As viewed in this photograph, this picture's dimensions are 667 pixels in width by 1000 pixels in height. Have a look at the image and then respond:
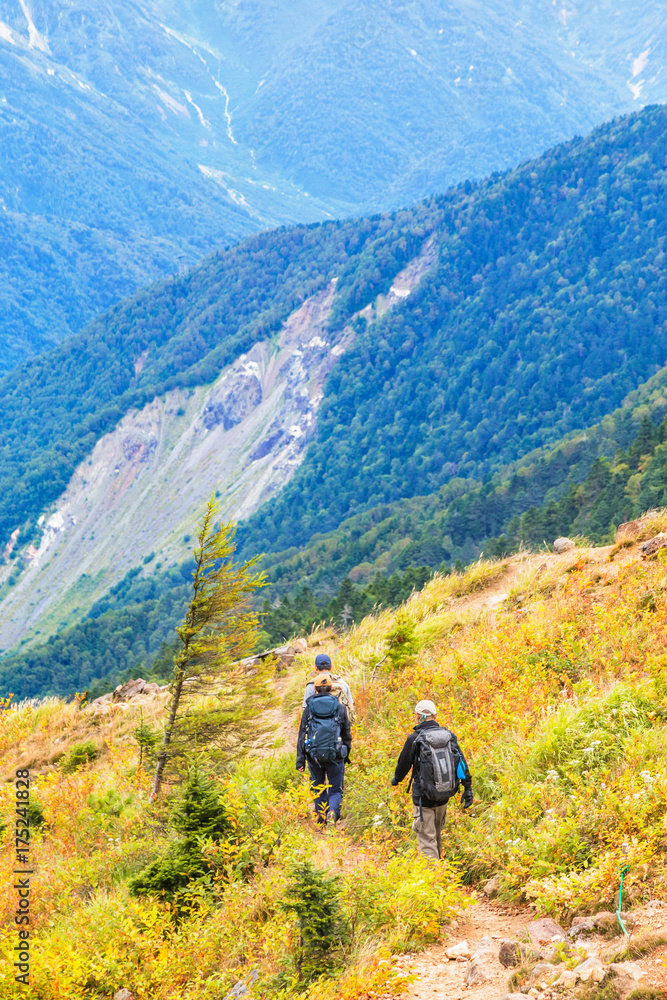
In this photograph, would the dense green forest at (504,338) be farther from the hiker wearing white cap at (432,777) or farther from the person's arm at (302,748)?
the hiker wearing white cap at (432,777)

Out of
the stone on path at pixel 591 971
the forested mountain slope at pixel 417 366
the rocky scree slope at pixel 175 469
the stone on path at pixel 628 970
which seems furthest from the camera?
the rocky scree slope at pixel 175 469

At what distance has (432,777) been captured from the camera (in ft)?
22.7

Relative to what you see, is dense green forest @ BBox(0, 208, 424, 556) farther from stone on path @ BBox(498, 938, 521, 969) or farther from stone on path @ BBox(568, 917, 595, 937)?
stone on path @ BBox(568, 917, 595, 937)

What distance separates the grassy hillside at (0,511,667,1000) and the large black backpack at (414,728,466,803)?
1.72ft

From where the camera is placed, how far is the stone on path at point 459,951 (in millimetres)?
5684

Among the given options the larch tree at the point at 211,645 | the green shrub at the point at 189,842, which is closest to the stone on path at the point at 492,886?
the green shrub at the point at 189,842

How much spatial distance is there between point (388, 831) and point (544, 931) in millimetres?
2295

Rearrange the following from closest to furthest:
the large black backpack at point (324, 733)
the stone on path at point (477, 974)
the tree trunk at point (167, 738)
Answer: the stone on path at point (477, 974) < the large black backpack at point (324, 733) < the tree trunk at point (167, 738)

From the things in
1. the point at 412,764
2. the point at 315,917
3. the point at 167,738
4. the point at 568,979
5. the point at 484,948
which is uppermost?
the point at 568,979

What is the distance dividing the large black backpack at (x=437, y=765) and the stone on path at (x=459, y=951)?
4.37 feet

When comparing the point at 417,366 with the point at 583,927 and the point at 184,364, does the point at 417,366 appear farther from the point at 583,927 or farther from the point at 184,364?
the point at 583,927

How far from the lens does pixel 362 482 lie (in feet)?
477

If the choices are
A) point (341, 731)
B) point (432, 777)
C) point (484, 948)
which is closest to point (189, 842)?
point (341, 731)

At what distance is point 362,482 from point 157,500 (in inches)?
1714
